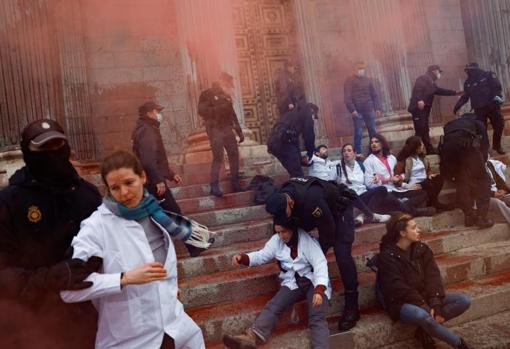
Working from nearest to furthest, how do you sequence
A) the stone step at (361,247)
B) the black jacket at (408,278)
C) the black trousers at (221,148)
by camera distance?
the black jacket at (408,278)
the stone step at (361,247)
the black trousers at (221,148)

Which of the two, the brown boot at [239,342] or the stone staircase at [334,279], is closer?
the brown boot at [239,342]

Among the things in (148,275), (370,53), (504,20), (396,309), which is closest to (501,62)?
(504,20)

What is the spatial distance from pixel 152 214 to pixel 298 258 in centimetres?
183

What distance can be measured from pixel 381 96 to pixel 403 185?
504 centimetres

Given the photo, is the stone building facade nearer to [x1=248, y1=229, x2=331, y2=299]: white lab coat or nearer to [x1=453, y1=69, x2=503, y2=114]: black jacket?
[x1=453, y1=69, x2=503, y2=114]: black jacket

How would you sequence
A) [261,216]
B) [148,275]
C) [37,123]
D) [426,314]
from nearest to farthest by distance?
[148,275] → [37,123] → [426,314] → [261,216]

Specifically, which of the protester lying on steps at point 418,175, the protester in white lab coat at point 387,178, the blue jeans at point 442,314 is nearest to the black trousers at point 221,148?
the protester in white lab coat at point 387,178

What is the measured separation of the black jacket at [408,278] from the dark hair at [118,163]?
8.04 feet

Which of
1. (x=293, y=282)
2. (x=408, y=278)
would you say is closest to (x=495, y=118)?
(x=408, y=278)

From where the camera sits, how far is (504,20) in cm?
1181

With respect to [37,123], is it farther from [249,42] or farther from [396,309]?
[249,42]

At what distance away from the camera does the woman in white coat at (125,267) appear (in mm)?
2039

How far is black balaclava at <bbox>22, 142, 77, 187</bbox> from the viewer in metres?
2.16

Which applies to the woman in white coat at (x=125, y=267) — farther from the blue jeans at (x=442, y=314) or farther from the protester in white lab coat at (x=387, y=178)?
the protester in white lab coat at (x=387, y=178)
